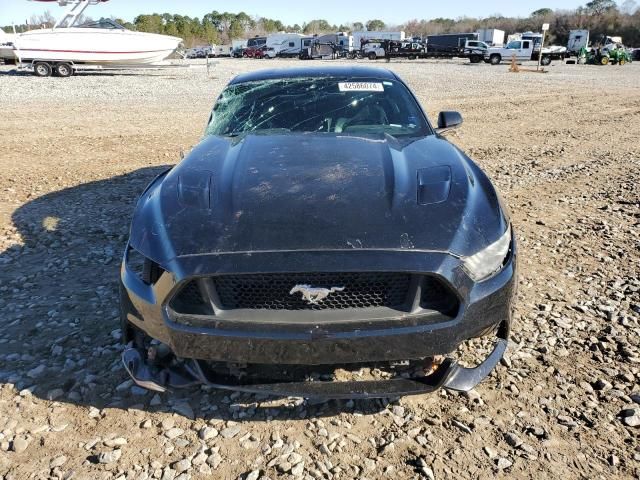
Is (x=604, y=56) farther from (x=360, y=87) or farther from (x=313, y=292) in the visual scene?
(x=313, y=292)

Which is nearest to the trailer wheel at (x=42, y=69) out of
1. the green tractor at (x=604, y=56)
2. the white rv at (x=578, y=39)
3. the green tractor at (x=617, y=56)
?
the green tractor at (x=604, y=56)

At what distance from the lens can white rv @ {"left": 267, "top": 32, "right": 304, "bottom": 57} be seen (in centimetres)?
5716

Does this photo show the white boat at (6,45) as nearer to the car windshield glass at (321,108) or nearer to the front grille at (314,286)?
the car windshield glass at (321,108)

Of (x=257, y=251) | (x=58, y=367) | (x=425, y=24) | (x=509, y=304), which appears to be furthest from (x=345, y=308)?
(x=425, y=24)

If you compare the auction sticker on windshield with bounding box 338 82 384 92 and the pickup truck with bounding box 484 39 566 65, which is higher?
the pickup truck with bounding box 484 39 566 65

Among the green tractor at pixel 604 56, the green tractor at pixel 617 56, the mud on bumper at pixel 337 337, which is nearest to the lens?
the mud on bumper at pixel 337 337

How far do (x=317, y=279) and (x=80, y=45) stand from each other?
23544mm

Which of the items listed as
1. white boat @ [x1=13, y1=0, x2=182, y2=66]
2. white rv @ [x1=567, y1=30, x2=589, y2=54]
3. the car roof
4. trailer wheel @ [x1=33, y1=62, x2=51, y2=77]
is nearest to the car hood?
the car roof

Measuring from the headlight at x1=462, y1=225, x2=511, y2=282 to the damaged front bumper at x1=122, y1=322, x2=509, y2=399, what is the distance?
30 centimetres

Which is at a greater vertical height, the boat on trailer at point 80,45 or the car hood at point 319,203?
the boat on trailer at point 80,45

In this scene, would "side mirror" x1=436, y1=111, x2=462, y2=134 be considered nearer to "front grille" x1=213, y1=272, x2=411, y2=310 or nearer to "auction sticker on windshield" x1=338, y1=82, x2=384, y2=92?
"auction sticker on windshield" x1=338, y1=82, x2=384, y2=92

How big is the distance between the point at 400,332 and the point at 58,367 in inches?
77.8

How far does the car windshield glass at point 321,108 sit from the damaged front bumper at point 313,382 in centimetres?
184

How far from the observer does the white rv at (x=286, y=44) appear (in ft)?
188
